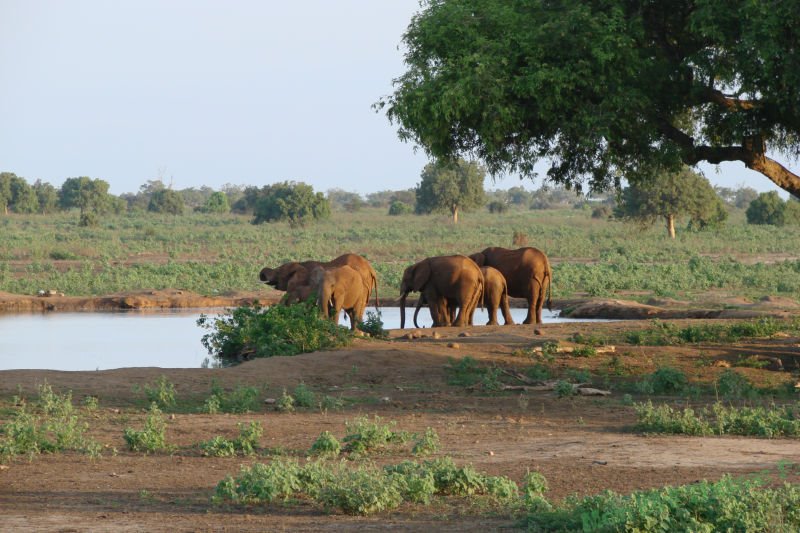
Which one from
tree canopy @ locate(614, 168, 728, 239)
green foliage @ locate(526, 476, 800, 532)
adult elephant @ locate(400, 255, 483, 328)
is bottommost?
green foliage @ locate(526, 476, 800, 532)

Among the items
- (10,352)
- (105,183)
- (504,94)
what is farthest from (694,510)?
(105,183)

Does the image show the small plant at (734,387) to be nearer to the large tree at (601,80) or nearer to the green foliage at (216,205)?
the large tree at (601,80)

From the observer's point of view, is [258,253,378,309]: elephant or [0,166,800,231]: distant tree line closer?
[258,253,378,309]: elephant

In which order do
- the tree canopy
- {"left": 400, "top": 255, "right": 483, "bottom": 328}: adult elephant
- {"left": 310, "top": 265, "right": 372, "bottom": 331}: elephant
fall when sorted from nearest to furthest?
{"left": 310, "top": 265, "right": 372, "bottom": 331}: elephant → {"left": 400, "top": 255, "right": 483, "bottom": 328}: adult elephant → the tree canopy

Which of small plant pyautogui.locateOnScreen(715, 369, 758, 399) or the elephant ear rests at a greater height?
the elephant ear

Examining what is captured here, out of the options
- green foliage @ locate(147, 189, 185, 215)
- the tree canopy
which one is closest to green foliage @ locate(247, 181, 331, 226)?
the tree canopy

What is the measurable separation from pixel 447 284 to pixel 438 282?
0.27 meters

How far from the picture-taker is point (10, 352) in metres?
23.3

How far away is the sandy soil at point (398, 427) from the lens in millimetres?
8727

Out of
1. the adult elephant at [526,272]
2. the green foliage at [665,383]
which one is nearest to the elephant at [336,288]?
the adult elephant at [526,272]

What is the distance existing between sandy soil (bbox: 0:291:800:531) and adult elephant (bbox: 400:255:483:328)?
178 inches

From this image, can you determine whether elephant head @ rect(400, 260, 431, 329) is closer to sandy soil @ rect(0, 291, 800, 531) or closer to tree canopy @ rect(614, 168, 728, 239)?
sandy soil @ rect(0, 291, 800, 531)

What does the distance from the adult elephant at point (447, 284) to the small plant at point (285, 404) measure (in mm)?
10700

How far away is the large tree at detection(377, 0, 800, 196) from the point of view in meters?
15.6
